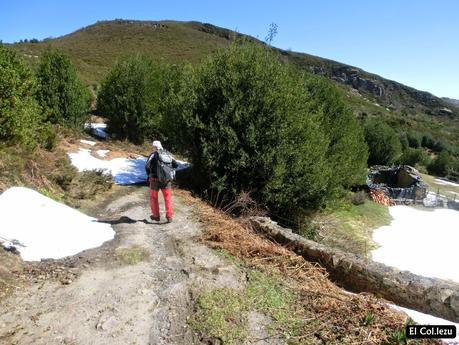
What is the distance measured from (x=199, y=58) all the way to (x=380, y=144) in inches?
1587

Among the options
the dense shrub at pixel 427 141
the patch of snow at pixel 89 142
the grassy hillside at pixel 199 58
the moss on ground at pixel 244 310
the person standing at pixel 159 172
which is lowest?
the dense shrub at pixel 427 141

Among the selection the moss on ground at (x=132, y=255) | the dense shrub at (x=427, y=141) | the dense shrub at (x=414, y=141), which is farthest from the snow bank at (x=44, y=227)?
the dense shrub at (x=427, y=141)

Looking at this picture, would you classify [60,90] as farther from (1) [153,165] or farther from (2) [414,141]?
(2) [414,141]

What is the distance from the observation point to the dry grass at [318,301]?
4.02 meters

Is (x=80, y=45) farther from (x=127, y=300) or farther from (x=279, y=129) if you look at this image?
(x=127, y=300)

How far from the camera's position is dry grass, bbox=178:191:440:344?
4.02 m

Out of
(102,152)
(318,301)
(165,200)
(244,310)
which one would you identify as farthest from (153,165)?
(102,152)

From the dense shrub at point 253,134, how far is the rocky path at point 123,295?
4.07 m

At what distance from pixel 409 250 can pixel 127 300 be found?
569 inches

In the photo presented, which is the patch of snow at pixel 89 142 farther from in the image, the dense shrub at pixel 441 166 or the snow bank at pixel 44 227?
the dense shrub at pixel 441 166

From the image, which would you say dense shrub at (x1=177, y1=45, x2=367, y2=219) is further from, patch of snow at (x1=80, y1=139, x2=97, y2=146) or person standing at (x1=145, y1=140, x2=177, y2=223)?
patch of snow at (x1=80, y1=139, x2=97, y2=146)

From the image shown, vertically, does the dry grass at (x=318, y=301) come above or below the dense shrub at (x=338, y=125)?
below

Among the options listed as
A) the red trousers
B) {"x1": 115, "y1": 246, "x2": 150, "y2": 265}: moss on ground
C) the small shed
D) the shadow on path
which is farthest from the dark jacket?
the small shed

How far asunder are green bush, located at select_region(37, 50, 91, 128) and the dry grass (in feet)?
43.0
